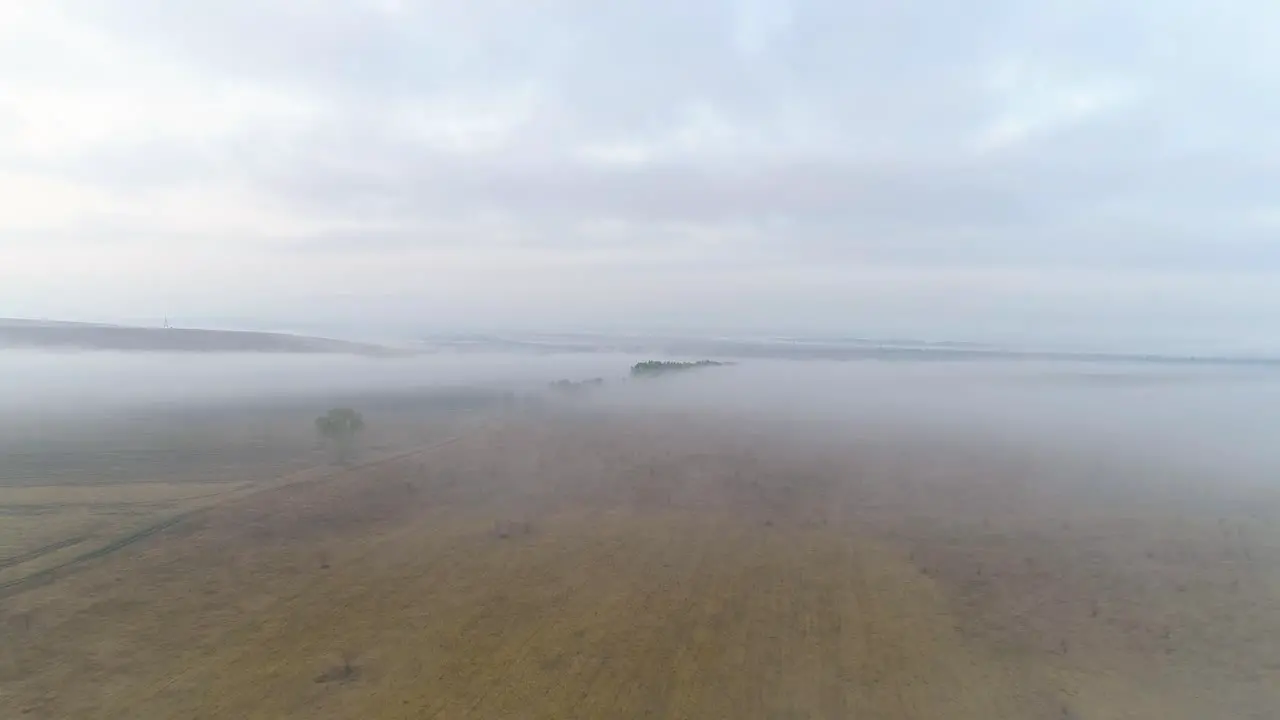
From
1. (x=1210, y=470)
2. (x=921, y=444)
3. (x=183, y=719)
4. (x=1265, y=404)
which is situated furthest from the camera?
(x=1265, y=404)

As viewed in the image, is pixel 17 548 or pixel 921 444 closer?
pixel 17 548

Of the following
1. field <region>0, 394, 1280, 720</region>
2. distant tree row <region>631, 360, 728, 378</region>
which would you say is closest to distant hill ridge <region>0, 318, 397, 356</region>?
distant tree row <region>631, 360, 728, 378</region>

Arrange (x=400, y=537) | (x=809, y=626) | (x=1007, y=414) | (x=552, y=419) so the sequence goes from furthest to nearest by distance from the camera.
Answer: (x=1007, y=414)
(x=552, y=419)
(x=400, y=537)
(x=809, y=626)

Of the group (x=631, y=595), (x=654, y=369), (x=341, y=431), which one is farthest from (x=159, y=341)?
(x=631, y=595)

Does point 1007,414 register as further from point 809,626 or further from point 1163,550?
point 809,626

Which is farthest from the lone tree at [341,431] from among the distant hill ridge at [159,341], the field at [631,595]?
the distant hill ridge at [159,341]

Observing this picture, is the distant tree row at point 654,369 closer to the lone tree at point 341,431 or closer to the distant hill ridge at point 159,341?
the lone tree at point 341,431

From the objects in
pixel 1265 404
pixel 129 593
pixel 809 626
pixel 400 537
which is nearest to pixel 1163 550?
pixel 809 626
